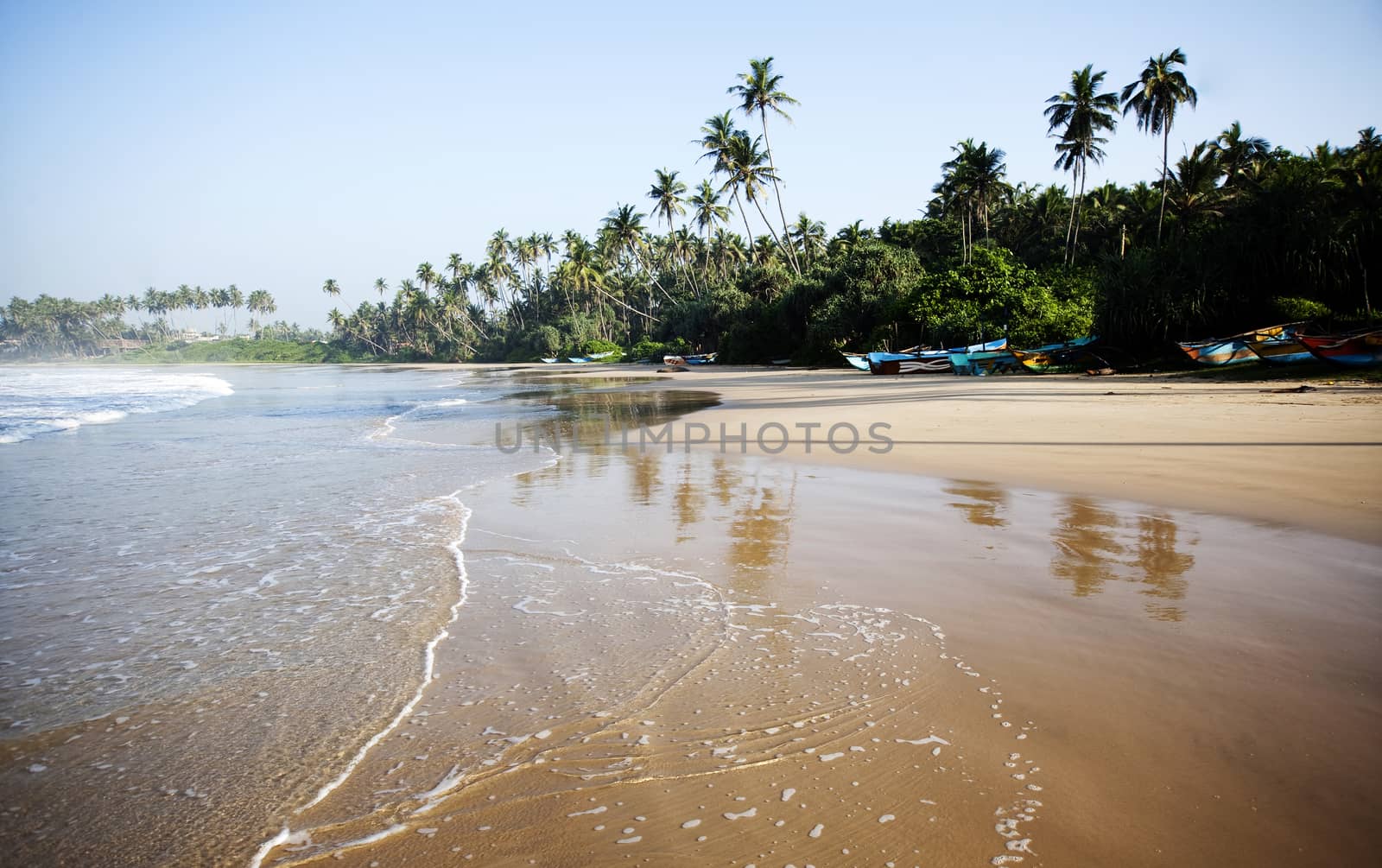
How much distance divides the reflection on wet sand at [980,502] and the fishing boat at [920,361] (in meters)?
25.0

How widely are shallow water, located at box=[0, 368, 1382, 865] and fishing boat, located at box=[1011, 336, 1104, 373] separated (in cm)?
2257

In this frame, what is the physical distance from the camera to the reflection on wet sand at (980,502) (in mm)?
6324

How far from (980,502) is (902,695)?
429 cm

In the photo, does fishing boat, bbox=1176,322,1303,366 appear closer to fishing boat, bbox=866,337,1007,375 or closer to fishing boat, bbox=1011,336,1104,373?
fishing boat, bbox=1011,336,1104,373

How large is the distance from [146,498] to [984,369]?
28267 mm

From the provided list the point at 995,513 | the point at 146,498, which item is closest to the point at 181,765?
the point at 995,513

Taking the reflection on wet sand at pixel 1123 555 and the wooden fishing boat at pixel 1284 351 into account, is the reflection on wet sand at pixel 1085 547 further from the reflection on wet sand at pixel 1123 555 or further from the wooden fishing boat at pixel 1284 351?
the wooden fishing boat at pixel 1284 351

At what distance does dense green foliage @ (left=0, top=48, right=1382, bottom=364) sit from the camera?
75.6ft

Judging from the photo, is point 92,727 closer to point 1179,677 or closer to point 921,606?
point 921,606

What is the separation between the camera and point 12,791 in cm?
274

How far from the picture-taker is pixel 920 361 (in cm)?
3238

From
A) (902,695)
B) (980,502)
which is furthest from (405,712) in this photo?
(980,502)

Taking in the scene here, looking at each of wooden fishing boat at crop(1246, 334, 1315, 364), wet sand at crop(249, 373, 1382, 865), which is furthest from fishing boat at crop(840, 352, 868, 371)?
wet sand at crop(249, 373, 1382, 865)

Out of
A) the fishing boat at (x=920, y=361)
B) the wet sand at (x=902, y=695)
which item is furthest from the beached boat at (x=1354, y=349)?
the wet sand at (x=902, y=695)
